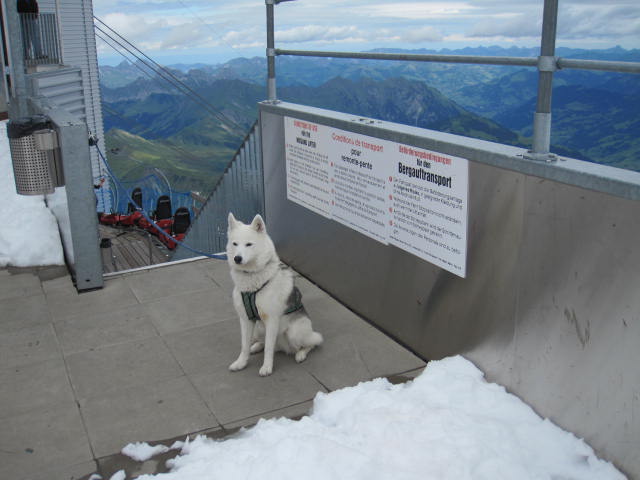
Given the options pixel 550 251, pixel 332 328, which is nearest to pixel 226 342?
pixel 332 328

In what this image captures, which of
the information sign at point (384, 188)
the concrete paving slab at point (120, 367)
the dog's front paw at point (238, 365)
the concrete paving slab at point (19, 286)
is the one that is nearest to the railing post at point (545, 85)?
the information sign at point (384, 188)

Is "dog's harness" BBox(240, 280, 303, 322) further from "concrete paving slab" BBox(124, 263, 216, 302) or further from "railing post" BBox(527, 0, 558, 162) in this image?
"railing post" BBox(527, 0, 558, 162)

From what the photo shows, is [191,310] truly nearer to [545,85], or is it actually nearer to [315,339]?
[315,339]

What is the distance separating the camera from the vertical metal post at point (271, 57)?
7.12 m

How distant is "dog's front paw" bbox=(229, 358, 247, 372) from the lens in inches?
207

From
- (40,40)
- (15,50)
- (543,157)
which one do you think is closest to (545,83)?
(543,157)

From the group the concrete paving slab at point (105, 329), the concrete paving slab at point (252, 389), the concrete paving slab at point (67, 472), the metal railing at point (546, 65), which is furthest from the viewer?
the concrete paving slab at point (105, 329)

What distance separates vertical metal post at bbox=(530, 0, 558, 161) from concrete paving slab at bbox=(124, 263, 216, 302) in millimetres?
4121

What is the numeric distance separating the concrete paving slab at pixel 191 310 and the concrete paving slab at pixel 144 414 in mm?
1085

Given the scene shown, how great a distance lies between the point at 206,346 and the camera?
18.7 feet

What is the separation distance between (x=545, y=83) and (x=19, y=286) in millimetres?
5809

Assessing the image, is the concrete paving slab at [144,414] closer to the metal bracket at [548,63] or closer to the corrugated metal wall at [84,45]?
the metal bracket at [548,63]

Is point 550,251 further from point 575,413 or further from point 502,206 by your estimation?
point 575,413

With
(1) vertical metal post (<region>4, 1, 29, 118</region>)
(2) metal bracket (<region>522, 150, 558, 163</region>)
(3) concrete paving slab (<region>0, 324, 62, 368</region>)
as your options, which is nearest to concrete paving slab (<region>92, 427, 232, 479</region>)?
(3) concrete paving slab (<region>0, 324, 62, 368</region>)
